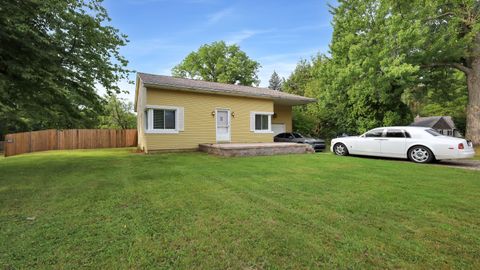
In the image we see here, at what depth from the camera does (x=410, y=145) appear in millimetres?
9172

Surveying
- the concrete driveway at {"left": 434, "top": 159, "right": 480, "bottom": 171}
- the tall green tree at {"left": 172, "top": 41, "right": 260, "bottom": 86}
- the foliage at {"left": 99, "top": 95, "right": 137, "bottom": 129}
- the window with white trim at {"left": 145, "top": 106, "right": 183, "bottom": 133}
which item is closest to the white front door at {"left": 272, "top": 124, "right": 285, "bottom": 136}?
the window with white trim at {"left": 145, "top": 106, "right": 183, "bottom": 133}

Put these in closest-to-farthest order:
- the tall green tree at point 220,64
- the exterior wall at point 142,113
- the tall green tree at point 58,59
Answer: the tall green tree at point 58,59
the exterior wall at point 142,113
the tall green tree at point 220,64

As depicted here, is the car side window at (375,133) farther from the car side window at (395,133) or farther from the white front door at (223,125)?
the white front door at (223,125)

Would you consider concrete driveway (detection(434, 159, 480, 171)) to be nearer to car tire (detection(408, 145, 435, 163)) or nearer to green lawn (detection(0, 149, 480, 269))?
car tire (detection(408, 145, 435, 163))

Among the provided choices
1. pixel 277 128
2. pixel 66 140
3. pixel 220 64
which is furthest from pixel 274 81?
pixel 66 140

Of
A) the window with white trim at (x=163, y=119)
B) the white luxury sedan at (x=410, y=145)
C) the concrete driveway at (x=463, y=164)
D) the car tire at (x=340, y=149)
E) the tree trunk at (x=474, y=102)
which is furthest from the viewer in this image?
the tree trunk at (x=474, y=102)

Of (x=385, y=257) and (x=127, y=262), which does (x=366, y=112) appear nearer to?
(x=385, y=257)

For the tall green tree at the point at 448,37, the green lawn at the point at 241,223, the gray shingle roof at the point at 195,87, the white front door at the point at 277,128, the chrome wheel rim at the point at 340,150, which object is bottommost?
the green lawn at the point at 241,223

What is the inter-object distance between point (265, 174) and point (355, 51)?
11.9 m

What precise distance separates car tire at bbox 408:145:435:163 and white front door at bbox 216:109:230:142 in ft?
28.6

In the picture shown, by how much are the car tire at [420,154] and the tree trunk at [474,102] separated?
9486 millimetres

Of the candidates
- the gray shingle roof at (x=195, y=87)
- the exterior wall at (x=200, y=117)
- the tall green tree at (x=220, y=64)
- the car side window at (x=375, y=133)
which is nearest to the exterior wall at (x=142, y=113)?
the exterior wall at (x=200, y=117)

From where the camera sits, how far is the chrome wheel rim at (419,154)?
→ 8.84m

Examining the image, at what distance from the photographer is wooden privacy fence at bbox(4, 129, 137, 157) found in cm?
1599
